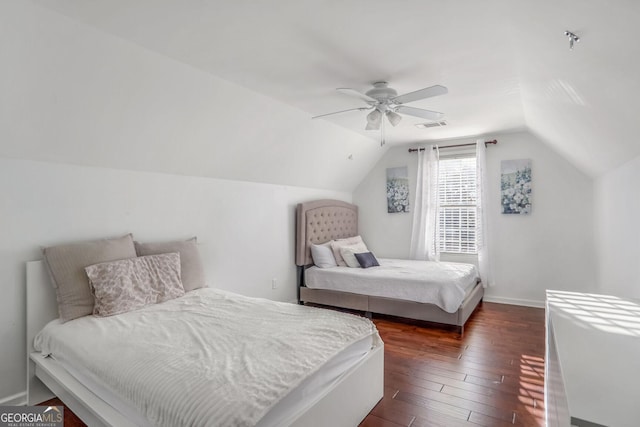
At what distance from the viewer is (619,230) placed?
9.93 feet

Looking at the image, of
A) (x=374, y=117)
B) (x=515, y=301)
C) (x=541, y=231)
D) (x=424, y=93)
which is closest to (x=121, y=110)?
(x=374, y=117)

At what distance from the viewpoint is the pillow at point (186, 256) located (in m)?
2.89

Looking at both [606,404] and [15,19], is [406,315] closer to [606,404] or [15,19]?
[606,404]

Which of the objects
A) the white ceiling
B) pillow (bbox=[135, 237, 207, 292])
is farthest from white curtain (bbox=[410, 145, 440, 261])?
pillow (bbox=[135, 237, 207, 292])

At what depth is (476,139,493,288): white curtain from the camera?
4.78 meters

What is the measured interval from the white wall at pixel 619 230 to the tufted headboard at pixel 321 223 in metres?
3.27

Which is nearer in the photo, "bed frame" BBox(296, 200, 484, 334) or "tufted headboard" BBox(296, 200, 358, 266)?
"bed frame" BBox(296, 200, 484, 334)

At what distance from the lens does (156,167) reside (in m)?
3.08

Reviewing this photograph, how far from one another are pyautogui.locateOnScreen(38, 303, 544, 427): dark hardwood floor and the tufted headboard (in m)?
1.35

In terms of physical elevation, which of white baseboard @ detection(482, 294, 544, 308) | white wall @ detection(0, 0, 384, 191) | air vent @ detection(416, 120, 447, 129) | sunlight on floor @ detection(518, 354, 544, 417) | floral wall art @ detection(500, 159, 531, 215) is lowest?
sunlight on floor @ detection(518, 354, 544, 417)

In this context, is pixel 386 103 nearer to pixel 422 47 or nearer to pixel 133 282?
pixel 422 47

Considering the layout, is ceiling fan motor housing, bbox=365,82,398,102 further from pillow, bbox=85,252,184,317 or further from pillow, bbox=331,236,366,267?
pillow, bbox=331,236,366,267

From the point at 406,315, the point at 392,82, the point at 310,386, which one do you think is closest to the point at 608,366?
the point at 310,386

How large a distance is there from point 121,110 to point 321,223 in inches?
119
